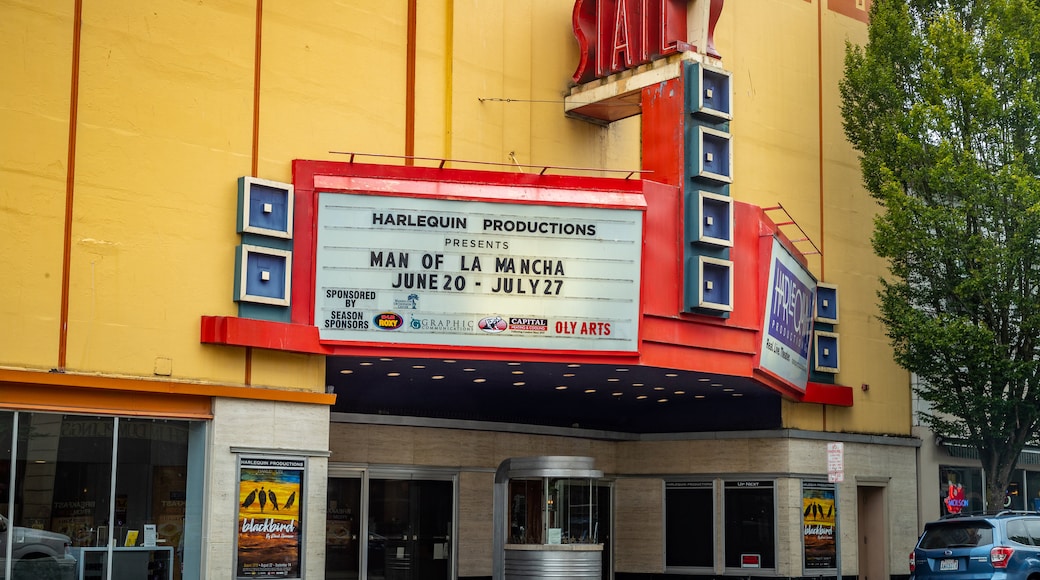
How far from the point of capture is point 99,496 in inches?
723

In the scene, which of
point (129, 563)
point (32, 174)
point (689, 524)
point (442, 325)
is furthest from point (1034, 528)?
point (32, 174)

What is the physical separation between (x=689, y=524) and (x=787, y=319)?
21.3ft

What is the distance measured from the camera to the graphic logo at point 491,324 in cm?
2100

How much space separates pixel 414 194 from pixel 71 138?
538 centimetres

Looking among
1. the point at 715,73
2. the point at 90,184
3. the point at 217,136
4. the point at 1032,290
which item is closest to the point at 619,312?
the point at 715,73

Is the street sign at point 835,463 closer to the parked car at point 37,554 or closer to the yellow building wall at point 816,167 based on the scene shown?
the yellow building wall at point 816,167

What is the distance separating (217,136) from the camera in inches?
778

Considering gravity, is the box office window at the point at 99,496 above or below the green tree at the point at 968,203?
below

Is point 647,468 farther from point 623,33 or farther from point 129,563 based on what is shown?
point 129,563

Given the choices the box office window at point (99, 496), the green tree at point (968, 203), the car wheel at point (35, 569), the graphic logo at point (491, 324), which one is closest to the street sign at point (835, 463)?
the graphic logo at point (491, 324)

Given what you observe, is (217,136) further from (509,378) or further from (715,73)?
(715,73)

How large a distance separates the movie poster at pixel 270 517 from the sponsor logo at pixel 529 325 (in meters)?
4.13

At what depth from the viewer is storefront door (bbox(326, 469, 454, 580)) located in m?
25.6

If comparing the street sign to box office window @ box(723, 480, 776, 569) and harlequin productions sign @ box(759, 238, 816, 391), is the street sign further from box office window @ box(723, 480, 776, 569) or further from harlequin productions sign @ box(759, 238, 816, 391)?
box office window @ box(723, 480, 776, 569)
